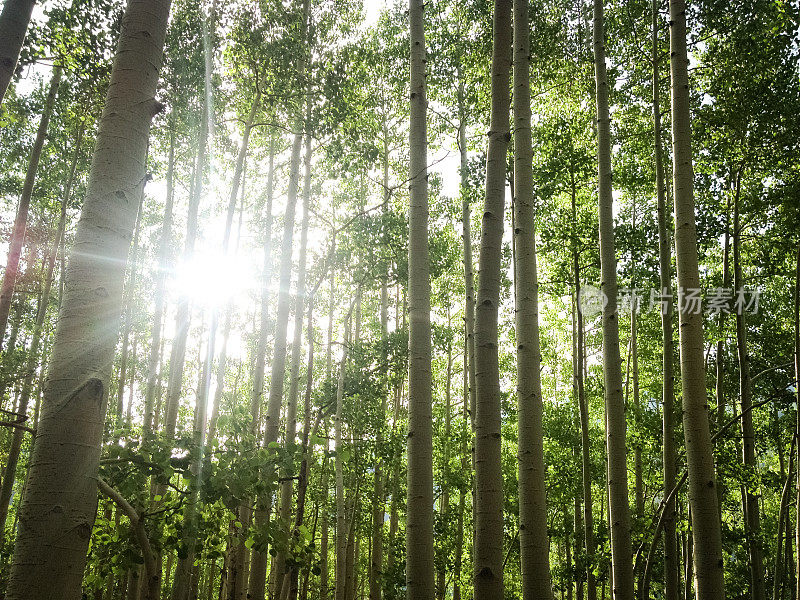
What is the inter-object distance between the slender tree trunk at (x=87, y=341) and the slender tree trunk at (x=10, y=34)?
109 centimetres

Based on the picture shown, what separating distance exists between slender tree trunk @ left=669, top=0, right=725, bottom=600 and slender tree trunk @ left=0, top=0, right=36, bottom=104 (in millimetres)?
5139

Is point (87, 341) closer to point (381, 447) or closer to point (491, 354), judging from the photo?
point (491, 354)

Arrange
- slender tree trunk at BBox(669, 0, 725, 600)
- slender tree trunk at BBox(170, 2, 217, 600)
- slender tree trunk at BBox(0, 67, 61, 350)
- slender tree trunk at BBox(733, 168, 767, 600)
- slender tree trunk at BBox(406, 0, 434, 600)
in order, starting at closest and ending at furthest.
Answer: slender tree trunk at BBox(170, 2, 217, 600) < slender tree trunk at BBox(406, 0, 434, 600) < slender tree trunk at BBox(669, 0, 725, 600) < slender tree trunk at BBox(0, 67, 61, 350) < slender tree trunk at BBox(733, 168, 767, 600)

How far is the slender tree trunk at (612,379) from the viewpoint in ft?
17.8

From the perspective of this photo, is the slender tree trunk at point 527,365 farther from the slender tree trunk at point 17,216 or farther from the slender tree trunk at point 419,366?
the slender tree trunk at point 17,216

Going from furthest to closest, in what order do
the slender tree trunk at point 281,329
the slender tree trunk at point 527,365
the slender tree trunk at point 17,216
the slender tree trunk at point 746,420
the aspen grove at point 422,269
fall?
the slender tree trunk at point 746,420
the slender tree trunk at point 281,329
the slender tree trunk at point 17,216
the slender tree trunk at point 527,365
the aspen grove at point 422,269

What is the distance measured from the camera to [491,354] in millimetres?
3762

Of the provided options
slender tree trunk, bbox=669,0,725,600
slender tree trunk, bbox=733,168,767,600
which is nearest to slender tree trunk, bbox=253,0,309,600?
slender tree trunk, bbox=669,0,725,600

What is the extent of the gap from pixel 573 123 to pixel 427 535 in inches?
263

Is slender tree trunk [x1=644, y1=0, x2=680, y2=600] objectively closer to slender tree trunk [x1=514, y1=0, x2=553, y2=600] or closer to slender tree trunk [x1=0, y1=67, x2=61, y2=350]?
slender tree trunk [x1=514, y1=0, x2=553, y2=600]

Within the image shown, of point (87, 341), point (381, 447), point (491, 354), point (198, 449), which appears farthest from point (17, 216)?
point (87, 341)

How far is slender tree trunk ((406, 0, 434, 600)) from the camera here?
3.90 m

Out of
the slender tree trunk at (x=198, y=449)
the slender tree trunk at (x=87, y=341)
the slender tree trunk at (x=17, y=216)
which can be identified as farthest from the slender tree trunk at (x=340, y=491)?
the slender tree trunk at (x=87, y=341)

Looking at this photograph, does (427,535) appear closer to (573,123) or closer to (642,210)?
(573,123)
